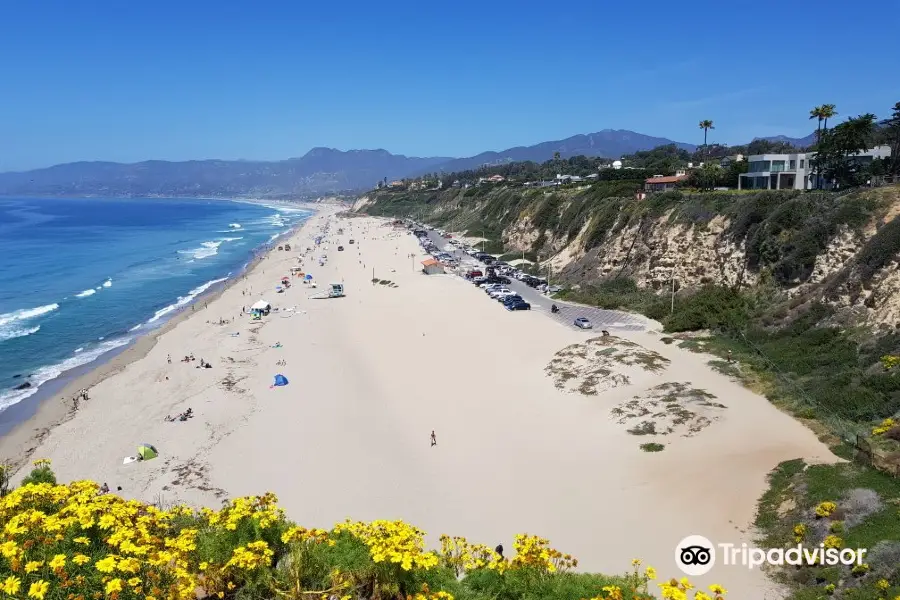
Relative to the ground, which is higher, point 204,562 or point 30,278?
point 204,562

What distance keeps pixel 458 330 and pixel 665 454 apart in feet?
61.3

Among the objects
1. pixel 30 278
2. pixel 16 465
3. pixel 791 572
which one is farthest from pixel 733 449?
pixel 30 278

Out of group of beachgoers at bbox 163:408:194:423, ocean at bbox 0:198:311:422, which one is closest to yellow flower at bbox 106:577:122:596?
group of beachgoers at bbox 163:408:194:423

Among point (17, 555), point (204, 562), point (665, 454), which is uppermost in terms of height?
point (17, 555)

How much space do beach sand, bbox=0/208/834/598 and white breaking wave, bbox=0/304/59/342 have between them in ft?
33.1

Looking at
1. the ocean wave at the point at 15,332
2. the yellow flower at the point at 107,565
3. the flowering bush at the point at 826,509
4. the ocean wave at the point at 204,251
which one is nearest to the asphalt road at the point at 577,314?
the flowering bush at the point at 826,509

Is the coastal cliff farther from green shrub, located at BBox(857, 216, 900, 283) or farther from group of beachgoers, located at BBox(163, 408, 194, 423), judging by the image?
group of beachgoers, located at BBox(163, 408, 194, 423)

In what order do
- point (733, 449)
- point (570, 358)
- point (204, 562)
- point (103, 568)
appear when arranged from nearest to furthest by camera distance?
1. point (103, 568)
2. point (204, 562)
3. point (733, 449)
4. point (570, 358)

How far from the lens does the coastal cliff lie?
23953mm

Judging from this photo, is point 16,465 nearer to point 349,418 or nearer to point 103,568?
point 349,418

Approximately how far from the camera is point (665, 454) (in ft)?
55.8

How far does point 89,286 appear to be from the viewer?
53594 millimetres

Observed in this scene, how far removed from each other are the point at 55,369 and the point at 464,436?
80.2ft

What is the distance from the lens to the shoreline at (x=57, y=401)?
22.1 m
